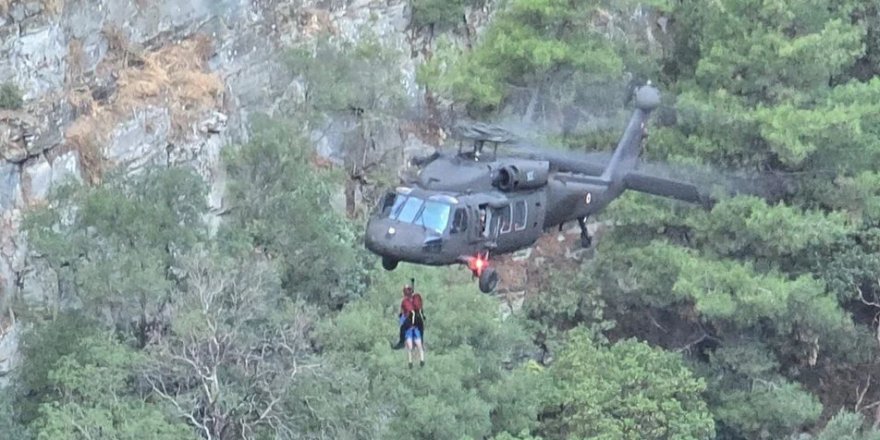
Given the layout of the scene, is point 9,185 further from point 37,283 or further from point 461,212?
point 461,212

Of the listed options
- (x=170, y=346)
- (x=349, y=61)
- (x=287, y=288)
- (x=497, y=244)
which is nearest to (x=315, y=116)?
(x=349, y=61)

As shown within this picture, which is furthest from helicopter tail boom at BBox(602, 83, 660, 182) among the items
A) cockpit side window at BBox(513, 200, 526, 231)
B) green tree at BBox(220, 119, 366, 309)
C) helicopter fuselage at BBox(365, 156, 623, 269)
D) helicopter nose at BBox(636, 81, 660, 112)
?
green tree at BBox(220, 119, 366, 309)

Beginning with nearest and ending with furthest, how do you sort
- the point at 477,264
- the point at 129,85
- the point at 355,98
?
the point at 477,264
the point at 129,85
the point at 355,98

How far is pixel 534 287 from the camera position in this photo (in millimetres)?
→ 41781

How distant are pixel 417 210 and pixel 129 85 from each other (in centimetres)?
1240

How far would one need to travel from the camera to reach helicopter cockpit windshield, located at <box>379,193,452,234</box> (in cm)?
2636

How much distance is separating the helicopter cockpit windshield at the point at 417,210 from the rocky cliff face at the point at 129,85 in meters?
9.74

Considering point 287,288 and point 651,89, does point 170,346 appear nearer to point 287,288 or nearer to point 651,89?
point 287,288

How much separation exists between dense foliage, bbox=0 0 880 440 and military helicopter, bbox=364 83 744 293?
672 centimetres

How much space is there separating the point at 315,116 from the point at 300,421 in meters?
7.11

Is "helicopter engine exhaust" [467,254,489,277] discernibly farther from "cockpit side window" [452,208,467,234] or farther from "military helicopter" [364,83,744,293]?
"cockpit side window" [452,208,467,234]

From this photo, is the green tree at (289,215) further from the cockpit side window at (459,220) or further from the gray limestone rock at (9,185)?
the cockpit side window at (459,220)

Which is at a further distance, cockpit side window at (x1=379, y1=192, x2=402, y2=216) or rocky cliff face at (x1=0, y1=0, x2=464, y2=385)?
rocky cliff face at (x1=0, y1=0, x2=464, y2=385)

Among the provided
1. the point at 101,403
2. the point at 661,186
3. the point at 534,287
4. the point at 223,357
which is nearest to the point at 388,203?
the point at 661,186
